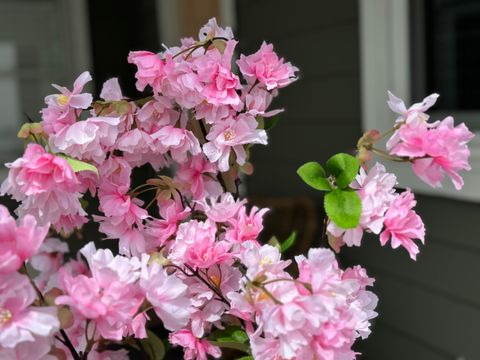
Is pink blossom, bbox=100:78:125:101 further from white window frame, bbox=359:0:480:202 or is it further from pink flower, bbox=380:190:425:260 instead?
white window frame, bbox=359:0:480:202

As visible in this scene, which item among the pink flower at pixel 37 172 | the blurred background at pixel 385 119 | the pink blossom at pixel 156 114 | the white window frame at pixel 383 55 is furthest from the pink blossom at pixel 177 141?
the white window frame at pixel 383 55

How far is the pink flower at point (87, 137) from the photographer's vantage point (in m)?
0.66

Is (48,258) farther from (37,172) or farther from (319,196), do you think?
(319,196)

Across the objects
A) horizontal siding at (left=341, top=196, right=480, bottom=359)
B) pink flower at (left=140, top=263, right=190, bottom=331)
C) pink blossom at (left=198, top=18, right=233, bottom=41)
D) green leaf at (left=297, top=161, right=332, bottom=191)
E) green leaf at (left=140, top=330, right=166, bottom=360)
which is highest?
pink blossom at (left=198, top=18, right=233, bottom=41)

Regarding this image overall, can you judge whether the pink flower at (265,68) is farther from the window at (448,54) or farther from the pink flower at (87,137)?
the window at (448,54)

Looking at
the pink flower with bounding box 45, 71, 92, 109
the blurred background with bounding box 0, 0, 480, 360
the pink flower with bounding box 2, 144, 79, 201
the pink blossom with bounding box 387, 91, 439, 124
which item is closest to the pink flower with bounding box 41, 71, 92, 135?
the pink flower with bounding box 45, 71, 92, 109

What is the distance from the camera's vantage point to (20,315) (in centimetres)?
51

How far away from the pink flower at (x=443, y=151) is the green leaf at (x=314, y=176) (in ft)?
0.32

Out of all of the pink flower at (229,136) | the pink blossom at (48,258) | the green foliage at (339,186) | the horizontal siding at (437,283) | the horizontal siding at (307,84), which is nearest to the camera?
the green foliage at (339,186)

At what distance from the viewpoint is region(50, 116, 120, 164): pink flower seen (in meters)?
0.66

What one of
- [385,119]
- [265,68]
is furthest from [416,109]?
[385,119]

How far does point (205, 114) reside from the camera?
2.35 feet

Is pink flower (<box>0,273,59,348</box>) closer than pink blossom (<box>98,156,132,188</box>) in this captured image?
Yes

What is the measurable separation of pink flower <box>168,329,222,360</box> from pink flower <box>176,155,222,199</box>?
17 centimetres
